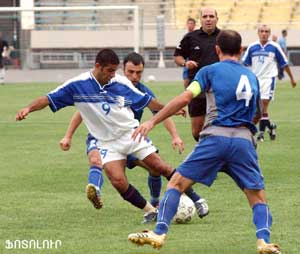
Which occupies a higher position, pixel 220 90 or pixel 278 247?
pixel 220 90

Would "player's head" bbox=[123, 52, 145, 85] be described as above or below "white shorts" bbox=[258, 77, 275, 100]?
above

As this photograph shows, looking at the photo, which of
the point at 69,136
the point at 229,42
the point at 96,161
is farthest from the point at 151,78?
the point at 229,42

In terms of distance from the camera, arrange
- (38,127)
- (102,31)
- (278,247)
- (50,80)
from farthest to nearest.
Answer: (102,31), (50,80), (38,127), (278,247)

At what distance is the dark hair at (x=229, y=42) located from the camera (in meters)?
8.13

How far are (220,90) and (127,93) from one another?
1946 mm

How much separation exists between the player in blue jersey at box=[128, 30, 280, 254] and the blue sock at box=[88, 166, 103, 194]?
1.69 m

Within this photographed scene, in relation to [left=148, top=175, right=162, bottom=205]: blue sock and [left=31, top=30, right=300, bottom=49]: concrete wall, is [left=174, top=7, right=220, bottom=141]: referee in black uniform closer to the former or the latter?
[left=148, top=175, right=162, bottom=205]: blue sock

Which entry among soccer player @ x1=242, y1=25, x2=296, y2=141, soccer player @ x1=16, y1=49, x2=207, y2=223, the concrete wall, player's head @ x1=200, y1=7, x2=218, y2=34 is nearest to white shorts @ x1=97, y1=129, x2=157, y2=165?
soccer player @ x1=16, y1=49, x2=207, y2=223

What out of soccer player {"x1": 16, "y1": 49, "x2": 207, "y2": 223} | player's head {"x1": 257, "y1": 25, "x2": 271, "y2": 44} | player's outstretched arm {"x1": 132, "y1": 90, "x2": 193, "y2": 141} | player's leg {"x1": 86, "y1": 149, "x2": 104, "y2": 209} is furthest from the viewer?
player's head {"x1": 257, "y1": 25, "x2": 271, "y2": 44}

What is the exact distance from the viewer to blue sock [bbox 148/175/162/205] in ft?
34.1

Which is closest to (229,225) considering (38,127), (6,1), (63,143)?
(63,143)

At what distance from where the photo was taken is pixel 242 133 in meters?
8.20

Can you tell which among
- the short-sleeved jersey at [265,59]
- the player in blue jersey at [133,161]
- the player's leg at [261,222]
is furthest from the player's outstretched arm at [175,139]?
the short-sleeved jersey at [265,59]

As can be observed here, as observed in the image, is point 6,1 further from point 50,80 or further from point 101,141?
point 101,141
